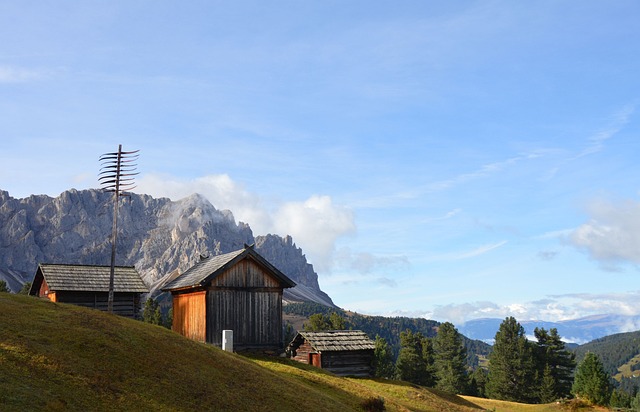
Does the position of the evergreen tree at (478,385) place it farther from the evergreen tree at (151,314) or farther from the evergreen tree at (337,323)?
the evergreen tree at (151,314)

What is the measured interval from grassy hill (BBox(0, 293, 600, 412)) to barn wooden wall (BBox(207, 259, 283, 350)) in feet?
32.0

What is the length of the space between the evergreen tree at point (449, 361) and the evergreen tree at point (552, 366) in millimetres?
12109

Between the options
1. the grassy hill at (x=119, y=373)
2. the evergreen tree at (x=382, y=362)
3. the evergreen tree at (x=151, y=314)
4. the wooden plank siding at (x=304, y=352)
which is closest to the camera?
the grassy hill at (x=119, y=373)

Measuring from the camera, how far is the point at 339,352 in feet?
156

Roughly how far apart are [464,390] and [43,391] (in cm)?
8389

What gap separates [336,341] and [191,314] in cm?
1252

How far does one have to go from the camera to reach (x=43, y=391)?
19.0m

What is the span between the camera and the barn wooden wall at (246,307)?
138ft

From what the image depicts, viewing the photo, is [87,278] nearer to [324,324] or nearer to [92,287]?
[92,287]

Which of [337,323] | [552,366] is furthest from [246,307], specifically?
[552,366]

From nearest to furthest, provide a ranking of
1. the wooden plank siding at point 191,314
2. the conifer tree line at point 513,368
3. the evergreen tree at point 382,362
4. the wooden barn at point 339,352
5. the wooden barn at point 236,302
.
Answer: the wooden barn at point 236,302 < the wooden plank siding at point 191,314 < the wooden barn at point 339,352 < the conifer tree line at point 513,368 < the evergreen tree at point 382,362

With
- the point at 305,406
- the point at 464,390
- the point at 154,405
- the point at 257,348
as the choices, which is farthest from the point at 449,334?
the point at 154,405

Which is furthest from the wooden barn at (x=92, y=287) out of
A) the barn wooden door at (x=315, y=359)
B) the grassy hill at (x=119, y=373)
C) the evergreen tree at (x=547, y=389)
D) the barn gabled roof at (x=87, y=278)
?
the evergreen tree at (x=547, y=389)

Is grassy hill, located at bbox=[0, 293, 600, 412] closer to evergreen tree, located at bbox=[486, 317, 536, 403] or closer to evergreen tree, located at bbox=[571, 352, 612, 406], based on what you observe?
evergreen tree, located at bbox=[571, 352, 612, 406]
